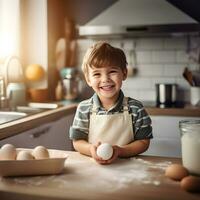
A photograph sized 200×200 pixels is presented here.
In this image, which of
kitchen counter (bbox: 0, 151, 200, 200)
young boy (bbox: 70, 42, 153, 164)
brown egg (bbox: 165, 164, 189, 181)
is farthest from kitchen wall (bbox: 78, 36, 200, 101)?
brown egg (bbox: 165, 164, 189, 181)

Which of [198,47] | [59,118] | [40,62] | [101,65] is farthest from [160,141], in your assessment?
[101,65]

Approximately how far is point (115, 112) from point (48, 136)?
1012 millimetres

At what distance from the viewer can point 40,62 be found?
287 centimetres

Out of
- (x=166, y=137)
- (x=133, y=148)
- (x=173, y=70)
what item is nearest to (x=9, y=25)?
(x=173, y=70)

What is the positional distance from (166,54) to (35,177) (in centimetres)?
218

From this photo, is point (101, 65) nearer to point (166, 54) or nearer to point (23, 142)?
point (23, 142)

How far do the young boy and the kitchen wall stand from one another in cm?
173

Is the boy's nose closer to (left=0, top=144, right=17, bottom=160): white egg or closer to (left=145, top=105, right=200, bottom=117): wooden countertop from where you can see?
(left=0, top=144, right=17, bottom=160): white egg

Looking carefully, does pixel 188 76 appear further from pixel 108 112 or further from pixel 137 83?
pixel 108 112

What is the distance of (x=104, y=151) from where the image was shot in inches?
41.0

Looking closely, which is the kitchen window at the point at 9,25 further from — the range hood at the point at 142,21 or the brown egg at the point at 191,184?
the brown egg at the point at 191,184

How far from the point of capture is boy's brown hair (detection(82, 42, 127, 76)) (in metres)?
Answer: 1.16

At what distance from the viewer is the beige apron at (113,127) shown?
1.27 metres

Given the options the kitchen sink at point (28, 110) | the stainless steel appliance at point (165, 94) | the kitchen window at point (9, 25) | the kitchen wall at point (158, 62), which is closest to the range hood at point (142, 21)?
the kitchen wall at point (158, 62)
